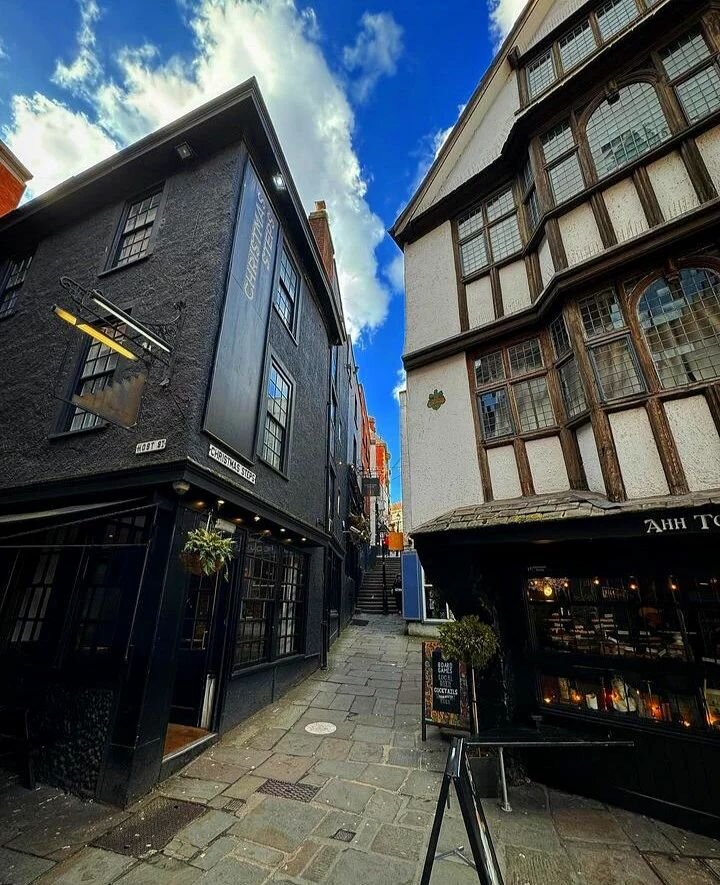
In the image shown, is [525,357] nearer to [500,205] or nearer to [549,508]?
[549,508]

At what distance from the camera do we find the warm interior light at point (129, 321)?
5.12m

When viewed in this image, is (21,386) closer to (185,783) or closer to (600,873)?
(185,783)

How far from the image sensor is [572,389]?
5.20m

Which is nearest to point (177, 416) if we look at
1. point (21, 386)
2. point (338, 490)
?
point (21, 386)

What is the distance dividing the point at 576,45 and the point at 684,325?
6286 millimetres

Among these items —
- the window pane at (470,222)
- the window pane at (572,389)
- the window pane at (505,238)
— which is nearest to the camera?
the window pane at (572,389)

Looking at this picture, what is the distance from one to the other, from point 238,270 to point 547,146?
5775mm

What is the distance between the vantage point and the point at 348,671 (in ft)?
31.3

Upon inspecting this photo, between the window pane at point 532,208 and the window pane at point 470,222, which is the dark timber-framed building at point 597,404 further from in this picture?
the window pane at point 470,222

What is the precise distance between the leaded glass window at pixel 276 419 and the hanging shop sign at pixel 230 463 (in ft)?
3.09

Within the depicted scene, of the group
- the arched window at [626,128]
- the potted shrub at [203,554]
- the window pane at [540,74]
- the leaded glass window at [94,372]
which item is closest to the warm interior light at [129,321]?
the leaded glass window at [94,372]

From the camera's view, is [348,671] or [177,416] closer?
[177,416]

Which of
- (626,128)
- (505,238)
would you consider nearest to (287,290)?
(505,238)

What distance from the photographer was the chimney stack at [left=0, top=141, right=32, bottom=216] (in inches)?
557
